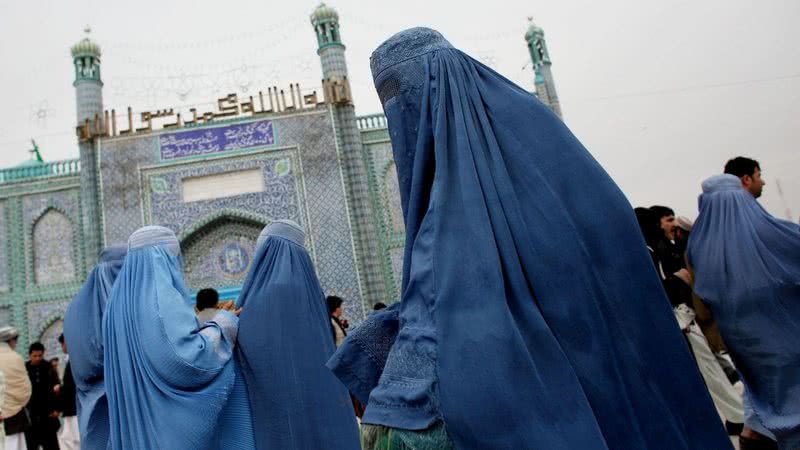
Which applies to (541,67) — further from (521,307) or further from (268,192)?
(521,307)

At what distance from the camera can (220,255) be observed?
10375 millimetres

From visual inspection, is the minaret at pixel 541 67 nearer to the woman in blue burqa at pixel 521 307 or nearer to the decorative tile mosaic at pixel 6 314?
the decorative tile mosaic at pixel 6 314

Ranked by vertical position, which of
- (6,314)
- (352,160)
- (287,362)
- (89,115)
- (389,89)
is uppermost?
(89,115)

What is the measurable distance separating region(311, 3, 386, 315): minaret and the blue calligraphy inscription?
1.17m

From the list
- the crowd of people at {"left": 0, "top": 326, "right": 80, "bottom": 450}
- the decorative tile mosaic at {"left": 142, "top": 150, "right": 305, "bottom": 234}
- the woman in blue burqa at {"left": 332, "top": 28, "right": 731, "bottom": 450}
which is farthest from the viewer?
the decorative tile mosaic at {"left": 142, "top": 150, "right": 305, "bottom": 234}

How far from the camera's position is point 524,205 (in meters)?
0.86

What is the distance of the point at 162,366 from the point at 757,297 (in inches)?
71.4

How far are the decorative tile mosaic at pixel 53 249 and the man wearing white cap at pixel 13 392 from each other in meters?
7.15

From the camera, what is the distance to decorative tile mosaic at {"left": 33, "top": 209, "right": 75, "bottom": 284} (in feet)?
33.8

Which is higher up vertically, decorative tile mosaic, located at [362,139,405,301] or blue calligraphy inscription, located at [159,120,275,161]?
blue calligraphy inscription, located at [159,120,275,161]

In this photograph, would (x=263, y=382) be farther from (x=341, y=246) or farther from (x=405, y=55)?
(x=341, y=246)

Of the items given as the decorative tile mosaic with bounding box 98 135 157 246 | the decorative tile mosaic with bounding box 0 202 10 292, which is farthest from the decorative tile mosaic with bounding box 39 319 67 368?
the decorative tile mosaic with bounding box 98 135 157 246

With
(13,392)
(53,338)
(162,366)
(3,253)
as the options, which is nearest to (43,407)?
(13,392)

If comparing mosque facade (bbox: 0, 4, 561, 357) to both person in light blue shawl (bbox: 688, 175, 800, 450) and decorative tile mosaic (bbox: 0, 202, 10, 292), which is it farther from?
person in light blue shawl (bbox: 688, 175, 800, 450)
